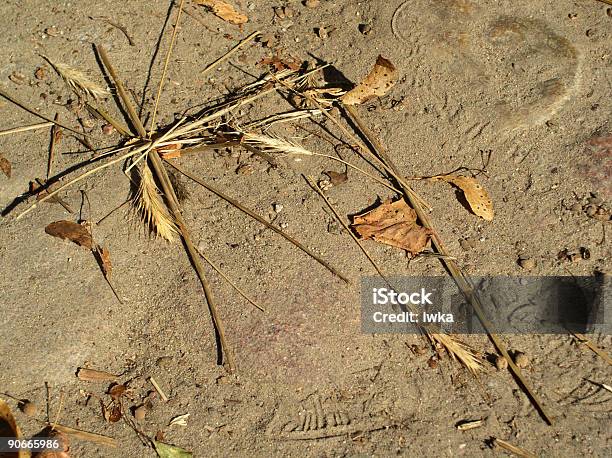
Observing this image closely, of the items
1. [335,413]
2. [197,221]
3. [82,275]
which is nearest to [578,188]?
[335,413]

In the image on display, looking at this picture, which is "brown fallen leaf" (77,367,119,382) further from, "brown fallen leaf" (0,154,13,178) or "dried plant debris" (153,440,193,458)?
"brown fallen leaf" (0,154,13,178)

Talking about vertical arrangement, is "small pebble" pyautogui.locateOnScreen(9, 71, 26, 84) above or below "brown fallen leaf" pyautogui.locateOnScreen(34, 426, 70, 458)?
above

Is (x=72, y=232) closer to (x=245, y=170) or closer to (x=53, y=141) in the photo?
(x=53, y=141)

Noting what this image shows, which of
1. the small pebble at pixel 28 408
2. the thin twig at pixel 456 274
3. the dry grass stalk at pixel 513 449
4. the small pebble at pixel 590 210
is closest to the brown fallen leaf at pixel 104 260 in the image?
the small pebble at pixel 28 408

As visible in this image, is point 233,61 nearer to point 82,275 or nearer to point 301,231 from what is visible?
point 301,231

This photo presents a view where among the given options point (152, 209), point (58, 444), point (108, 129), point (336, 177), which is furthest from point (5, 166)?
point (336, 177)

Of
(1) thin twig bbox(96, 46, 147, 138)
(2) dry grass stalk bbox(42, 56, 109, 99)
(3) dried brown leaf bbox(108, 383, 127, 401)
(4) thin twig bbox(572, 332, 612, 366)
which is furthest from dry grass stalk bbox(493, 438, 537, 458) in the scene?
(2) dry grass stalk bbox(42, 56, 109, 99)

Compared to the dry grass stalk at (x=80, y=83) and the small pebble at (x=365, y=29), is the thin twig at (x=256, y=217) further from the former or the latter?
the small pebble at (x=365, y=29)
